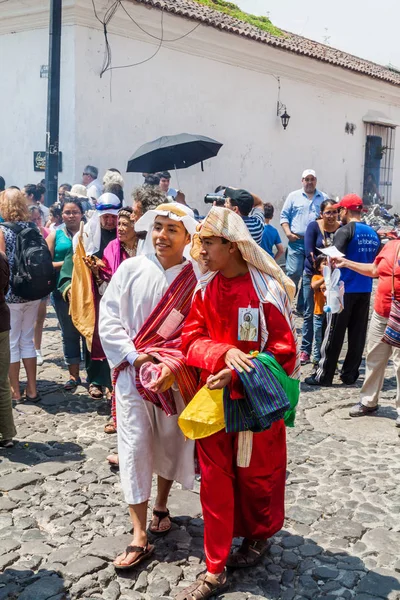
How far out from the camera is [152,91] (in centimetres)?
1442

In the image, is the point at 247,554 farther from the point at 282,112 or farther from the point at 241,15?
the point at 241,15

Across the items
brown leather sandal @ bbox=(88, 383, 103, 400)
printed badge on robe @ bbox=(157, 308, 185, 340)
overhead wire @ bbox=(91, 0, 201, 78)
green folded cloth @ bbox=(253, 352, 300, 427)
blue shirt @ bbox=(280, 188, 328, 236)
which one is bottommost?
brown leather sandal @ bbox=(88, 383, 103, 400)

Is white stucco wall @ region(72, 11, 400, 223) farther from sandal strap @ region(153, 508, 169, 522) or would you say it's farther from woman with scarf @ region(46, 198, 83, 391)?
sandal strap @ region(153, 508, 169, 522)

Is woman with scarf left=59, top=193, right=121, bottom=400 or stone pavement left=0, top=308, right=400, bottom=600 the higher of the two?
woman with scarf left=59, top=193, right=121, bottom=400

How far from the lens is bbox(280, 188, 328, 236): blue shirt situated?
396 inches

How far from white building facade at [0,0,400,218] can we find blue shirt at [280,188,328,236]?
4.76 metres

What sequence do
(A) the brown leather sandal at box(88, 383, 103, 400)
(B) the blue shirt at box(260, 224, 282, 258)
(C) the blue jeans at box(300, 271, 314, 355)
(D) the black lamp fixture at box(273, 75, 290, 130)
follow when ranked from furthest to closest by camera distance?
(D) the black lamp fixture at box(273, 75, 290, 130), (B) the blue shirt at box(260, 224, 282, 258), (C) the blue jeans at box(300, 271, 314, 355), (A) the brown leather sandal at box(88, 383, 103, 400)

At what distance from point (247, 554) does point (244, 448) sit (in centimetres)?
66

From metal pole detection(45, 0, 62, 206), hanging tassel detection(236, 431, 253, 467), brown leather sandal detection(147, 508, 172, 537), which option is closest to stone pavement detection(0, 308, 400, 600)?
brown leather sandal detection(147, 508, 172, 537)

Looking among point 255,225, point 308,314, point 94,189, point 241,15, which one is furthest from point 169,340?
point 241,15

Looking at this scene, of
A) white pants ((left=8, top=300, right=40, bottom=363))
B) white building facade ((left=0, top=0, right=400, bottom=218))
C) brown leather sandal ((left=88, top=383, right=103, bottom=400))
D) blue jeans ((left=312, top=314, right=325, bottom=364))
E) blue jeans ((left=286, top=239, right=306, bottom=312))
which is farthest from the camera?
white building facade ((left=0, top=0, right=400, bottom=218))

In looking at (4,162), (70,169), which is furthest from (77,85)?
(4,162)

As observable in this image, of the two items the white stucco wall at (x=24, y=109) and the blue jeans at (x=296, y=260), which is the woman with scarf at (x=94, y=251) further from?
the white stucco wall at (x=24, y=109)

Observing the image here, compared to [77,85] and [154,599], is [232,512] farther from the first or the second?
[77,85]
